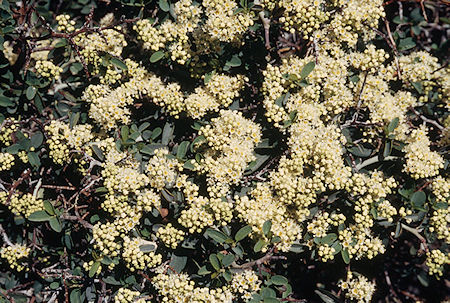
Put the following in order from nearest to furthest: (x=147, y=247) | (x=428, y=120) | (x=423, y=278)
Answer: (x=147, y=247) → (x=428, y=120) → (x=423, y=278)

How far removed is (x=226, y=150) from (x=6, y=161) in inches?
69.9

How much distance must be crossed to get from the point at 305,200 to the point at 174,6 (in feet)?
6.45

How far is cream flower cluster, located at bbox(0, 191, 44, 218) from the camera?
3094 mm

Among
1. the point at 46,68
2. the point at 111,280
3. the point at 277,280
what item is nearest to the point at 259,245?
the point at 277,280

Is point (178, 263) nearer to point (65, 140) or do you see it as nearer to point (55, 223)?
point (55, 223)

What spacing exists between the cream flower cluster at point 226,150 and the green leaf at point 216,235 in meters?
0.26

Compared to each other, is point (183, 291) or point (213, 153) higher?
point (213, 153)

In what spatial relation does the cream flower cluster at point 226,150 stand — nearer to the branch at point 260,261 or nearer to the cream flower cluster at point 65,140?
the branch at point 260,261

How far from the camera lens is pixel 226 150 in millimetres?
2953

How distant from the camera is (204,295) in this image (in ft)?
8.79

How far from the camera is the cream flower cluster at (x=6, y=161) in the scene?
3.13 metres

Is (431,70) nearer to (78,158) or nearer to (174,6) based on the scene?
(174,6)

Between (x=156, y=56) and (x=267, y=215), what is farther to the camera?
(x=156, y=56)

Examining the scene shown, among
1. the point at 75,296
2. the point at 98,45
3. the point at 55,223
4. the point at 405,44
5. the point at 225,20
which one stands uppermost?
the point at 225,20
